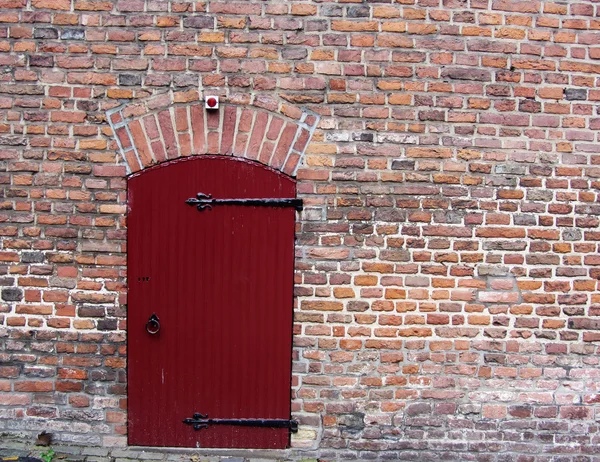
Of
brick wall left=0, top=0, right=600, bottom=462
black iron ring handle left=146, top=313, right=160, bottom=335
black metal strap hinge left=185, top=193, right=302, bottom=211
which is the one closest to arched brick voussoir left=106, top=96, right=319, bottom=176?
brick wall left=0, top=0, right=600, bottom=462

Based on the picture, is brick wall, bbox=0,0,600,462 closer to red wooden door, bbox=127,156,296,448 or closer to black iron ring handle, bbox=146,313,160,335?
red wooden door, bbox=127,156,296,448

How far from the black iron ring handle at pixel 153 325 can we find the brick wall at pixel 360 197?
232 millimetres

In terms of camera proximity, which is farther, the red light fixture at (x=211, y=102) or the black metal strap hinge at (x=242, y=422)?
the black metal strap hinge at (x=242, y=422)

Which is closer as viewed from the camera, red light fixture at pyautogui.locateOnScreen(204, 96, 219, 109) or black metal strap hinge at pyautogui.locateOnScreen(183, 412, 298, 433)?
red light fixture at pyautogui.locateOnScreen(204, 96, 219, 109)

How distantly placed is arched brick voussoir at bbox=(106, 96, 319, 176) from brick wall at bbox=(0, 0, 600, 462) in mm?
14

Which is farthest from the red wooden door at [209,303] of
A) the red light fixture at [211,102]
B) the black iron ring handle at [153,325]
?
the red light fixture at [211,102]

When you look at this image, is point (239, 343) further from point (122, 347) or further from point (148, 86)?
point (148, 86)

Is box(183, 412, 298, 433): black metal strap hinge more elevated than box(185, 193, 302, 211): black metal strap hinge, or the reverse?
box(185, 193, 302, 211): black metal strap hinge

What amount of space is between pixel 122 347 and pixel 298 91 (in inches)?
85.3

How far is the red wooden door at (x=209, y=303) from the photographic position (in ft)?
11.2

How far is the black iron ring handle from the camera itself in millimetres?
3420

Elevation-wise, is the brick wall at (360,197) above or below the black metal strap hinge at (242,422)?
above

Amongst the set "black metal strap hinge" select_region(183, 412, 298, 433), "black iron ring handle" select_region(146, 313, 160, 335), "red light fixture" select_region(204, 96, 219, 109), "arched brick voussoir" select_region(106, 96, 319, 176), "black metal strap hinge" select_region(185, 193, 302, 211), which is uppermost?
"red light fixture" select_region(204, 96, 219, 109)

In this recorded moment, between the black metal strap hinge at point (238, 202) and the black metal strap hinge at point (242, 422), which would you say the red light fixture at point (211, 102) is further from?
the black metal strap hinge at point (242, 422)
